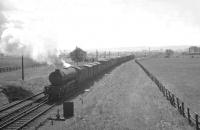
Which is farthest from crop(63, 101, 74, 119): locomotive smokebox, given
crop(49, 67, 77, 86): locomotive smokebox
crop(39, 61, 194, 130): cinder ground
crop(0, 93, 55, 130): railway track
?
crop(49, 67, 77, 86): locomotive smokebox

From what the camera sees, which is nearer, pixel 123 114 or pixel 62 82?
pixel 123 114

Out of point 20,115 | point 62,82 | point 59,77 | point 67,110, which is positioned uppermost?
point 59,77

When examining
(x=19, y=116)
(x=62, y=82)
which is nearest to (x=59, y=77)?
(x=62, y=82)

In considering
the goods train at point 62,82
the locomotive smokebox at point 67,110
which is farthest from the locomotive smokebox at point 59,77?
the locomotive smokebox at point 67,110

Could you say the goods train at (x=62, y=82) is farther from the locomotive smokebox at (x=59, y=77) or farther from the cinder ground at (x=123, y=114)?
the cinder ground at (x=123, y=114)

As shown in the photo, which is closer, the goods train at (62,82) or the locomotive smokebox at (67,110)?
the locomotive smokebox at (67,110)

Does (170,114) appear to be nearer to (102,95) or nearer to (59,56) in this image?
(102,95)

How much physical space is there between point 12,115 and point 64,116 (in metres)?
4.49

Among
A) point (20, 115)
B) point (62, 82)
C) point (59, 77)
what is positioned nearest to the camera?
point (20, 115)

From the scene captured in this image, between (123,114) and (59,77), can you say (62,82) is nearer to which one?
(59,77)

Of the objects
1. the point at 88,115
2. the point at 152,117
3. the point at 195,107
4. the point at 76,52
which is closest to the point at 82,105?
the point at 88,115

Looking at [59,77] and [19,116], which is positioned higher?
[59,77]

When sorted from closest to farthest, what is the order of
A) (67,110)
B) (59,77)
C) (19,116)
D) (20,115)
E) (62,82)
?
(19,116), (67,110), (20,115), (59,77), (62,82)

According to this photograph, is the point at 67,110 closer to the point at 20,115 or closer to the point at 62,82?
Answer: the point at 20,115
